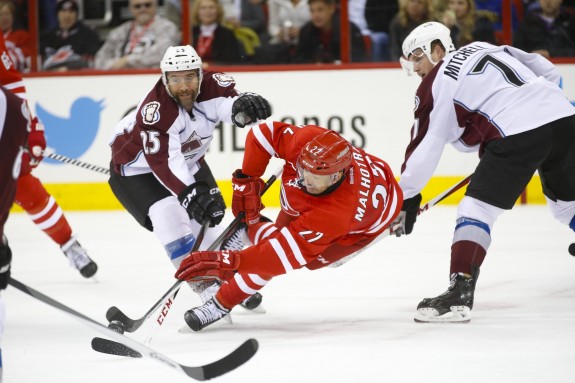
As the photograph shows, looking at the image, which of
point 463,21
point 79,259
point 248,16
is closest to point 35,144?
point 79,259

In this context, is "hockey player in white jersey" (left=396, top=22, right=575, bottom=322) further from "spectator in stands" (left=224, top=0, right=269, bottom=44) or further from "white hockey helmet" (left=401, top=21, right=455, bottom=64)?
"spectator in stands" (left=224, top=0, right=269, bottom=44)

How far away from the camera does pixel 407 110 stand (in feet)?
21.8

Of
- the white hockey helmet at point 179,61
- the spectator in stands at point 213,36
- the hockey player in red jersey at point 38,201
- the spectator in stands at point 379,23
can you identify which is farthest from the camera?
the spectator in stands at point 213,36

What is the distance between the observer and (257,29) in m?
6.77

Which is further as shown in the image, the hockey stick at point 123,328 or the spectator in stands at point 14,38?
the spectator in stands at point 14,38

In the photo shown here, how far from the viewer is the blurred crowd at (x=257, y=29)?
655cm

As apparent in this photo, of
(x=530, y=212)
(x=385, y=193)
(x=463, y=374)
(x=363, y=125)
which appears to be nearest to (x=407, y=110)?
(x=363, y=125)

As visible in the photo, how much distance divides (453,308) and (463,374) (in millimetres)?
686

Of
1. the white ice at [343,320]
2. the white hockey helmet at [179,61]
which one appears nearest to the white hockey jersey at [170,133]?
the white hockey helmet at [179,61]

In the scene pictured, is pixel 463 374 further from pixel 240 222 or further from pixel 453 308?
pixel 240 222

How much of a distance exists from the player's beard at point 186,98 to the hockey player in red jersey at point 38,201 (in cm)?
106

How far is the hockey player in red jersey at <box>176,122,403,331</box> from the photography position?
3.27 metres

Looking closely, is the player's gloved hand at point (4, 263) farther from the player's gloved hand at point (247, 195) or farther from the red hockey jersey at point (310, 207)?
the player's gloved hand at point (247, 195)

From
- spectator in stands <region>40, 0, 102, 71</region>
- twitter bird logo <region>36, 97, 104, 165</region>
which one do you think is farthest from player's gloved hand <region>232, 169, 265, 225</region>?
spectator in stands <region>40, 0, 102, 71</region>
